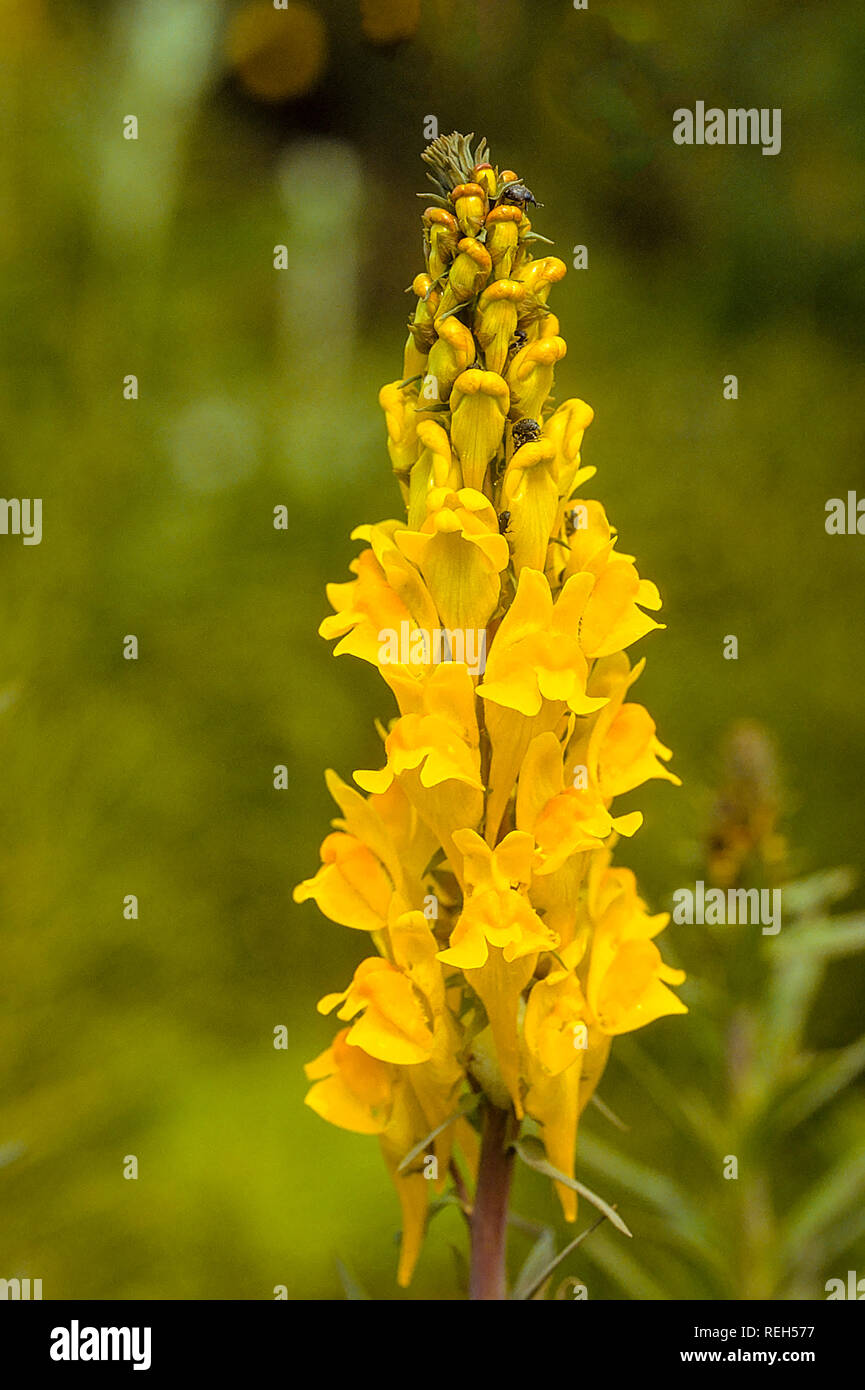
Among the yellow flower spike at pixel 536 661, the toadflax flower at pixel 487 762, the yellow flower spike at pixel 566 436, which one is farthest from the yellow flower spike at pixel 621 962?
the yellow flower spike at pixel 566 436

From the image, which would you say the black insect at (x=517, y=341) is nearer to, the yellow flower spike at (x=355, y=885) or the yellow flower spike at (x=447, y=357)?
the yellow flower spike at (x=447, y=357)

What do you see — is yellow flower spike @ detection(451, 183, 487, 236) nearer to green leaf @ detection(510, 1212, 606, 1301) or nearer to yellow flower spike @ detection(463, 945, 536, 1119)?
yellow flower spike @ detection(463, 945, 536, 1119)

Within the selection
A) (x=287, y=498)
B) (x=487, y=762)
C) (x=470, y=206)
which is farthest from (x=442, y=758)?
(x=287, y=498)

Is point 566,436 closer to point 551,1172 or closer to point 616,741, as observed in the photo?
point 616,741

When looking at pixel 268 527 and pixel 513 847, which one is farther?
pixel 268 527

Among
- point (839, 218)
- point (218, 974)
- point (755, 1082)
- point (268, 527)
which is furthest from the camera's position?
point (839, 218)
